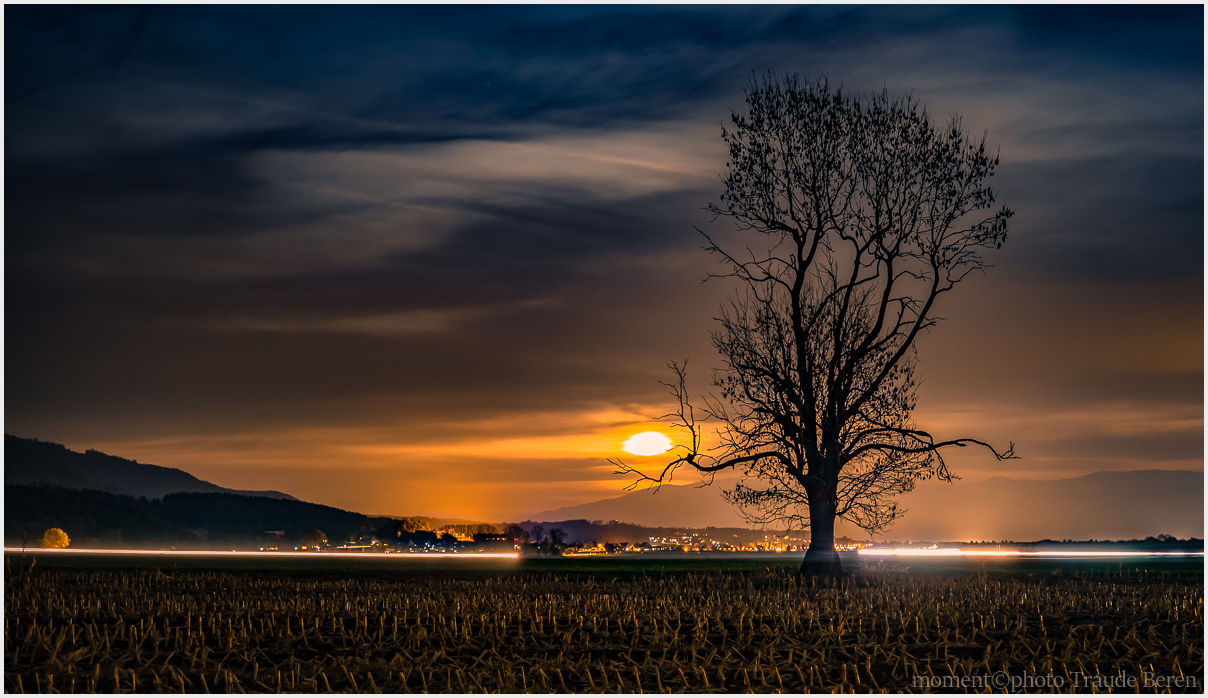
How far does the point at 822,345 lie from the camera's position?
111 feet

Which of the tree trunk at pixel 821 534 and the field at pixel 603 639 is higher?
the tree trunk at pixel 821 534

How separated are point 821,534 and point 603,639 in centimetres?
1562

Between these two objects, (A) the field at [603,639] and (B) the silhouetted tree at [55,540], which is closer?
(A) the field at [603,639]

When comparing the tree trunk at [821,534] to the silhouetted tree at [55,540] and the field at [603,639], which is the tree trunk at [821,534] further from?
the silhouetted tree at [55,540]

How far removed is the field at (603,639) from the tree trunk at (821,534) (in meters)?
2.24

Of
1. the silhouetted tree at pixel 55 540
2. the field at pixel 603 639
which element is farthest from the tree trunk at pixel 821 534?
the silhouetted tree at pixel 55 540

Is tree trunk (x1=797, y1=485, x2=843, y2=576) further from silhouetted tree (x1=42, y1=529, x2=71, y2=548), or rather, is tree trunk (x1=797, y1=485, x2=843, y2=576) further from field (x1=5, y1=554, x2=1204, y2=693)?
silhouetted tree (x1=42, y1=529, x2=71, y2=548)

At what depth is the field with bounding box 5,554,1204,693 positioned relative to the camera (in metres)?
15.8

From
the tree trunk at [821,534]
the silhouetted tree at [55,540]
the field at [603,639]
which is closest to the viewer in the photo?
the field at [603,639]

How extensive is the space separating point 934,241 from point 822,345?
179 inches

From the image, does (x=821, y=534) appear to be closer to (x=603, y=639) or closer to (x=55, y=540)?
(x=603, y=639)

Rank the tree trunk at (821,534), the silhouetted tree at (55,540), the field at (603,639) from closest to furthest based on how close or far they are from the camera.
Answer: the field at (603,639) → the tree trunk at (821,534) → the silhouetted tree at (55,540)

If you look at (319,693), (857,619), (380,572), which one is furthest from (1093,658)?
(380,572)

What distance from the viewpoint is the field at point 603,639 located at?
621 inches
